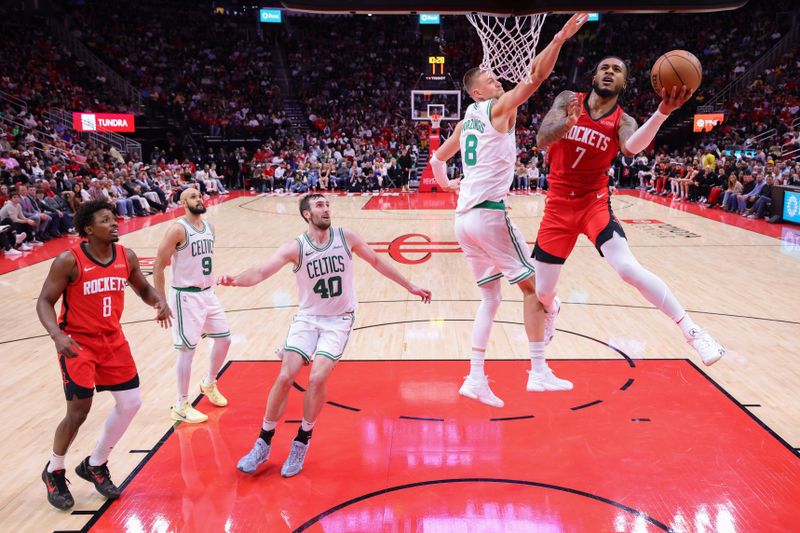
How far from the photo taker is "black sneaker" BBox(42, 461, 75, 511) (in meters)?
3.63

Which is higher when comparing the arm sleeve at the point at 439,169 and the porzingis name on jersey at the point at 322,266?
the arm sleeve at the point at 439,169

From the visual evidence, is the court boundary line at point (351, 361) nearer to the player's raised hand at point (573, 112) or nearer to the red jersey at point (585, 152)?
the red jersey at point (585, 152)

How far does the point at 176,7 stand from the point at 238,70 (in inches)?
197

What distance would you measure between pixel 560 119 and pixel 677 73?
70 cm

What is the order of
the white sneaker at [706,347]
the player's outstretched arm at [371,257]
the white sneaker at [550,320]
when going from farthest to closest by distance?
the white sneaker at [550,320] < the player's outstretched arm at [371,257] < the white sneaker at [706,347]

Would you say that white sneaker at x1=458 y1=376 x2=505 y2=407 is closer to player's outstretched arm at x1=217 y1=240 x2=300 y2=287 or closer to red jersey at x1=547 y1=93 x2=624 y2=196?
red jersey at x1=547 y1=93 x2=624 y2=196

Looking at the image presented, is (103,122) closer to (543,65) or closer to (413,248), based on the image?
(413,248)

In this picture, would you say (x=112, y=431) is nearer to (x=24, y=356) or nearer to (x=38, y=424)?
(x=38, y=424)

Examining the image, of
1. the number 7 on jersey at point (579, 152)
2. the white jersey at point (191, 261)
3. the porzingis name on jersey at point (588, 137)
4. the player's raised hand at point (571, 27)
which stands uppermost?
the player's raised hand at point (571, 27)

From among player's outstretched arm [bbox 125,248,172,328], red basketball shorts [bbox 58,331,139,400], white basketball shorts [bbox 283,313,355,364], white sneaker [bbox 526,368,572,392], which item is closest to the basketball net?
white sneaker [bbox 526,368,572,392]

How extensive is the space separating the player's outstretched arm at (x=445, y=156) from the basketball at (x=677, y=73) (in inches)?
52.4

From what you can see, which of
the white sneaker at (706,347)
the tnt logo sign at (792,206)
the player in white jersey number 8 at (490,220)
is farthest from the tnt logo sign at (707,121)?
the white sneaker at (706,347)

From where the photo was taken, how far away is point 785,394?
5086 mm

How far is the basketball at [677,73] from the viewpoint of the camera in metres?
3.89
